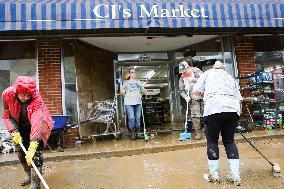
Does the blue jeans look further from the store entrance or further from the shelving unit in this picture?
the shelving unit

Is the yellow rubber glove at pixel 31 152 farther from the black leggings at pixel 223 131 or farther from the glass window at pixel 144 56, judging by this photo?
the glass window at pixel 144 56

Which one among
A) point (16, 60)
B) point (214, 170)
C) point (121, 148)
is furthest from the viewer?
point (16, 60)

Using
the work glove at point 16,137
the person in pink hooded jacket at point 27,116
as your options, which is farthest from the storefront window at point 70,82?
the work glove at point 16,137

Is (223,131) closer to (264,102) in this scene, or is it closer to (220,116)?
(220,116)

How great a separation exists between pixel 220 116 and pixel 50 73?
5.52m

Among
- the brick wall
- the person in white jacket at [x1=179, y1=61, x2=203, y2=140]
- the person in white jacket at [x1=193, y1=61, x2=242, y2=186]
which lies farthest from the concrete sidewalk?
the person in white jacket at [x1=193, y1=61, x2=242, y2=186]

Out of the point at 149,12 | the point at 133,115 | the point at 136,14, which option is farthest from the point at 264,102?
the point at 136,14

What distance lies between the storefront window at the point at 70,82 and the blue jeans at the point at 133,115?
1413mm

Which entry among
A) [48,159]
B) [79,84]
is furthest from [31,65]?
[48,159]

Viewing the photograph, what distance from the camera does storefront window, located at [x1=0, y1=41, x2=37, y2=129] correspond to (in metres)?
9.02

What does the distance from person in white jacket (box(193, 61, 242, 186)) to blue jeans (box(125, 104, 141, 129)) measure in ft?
13.2

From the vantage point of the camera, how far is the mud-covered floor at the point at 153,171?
500cm

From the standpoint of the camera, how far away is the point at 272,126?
957cm

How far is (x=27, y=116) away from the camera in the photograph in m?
4.93
